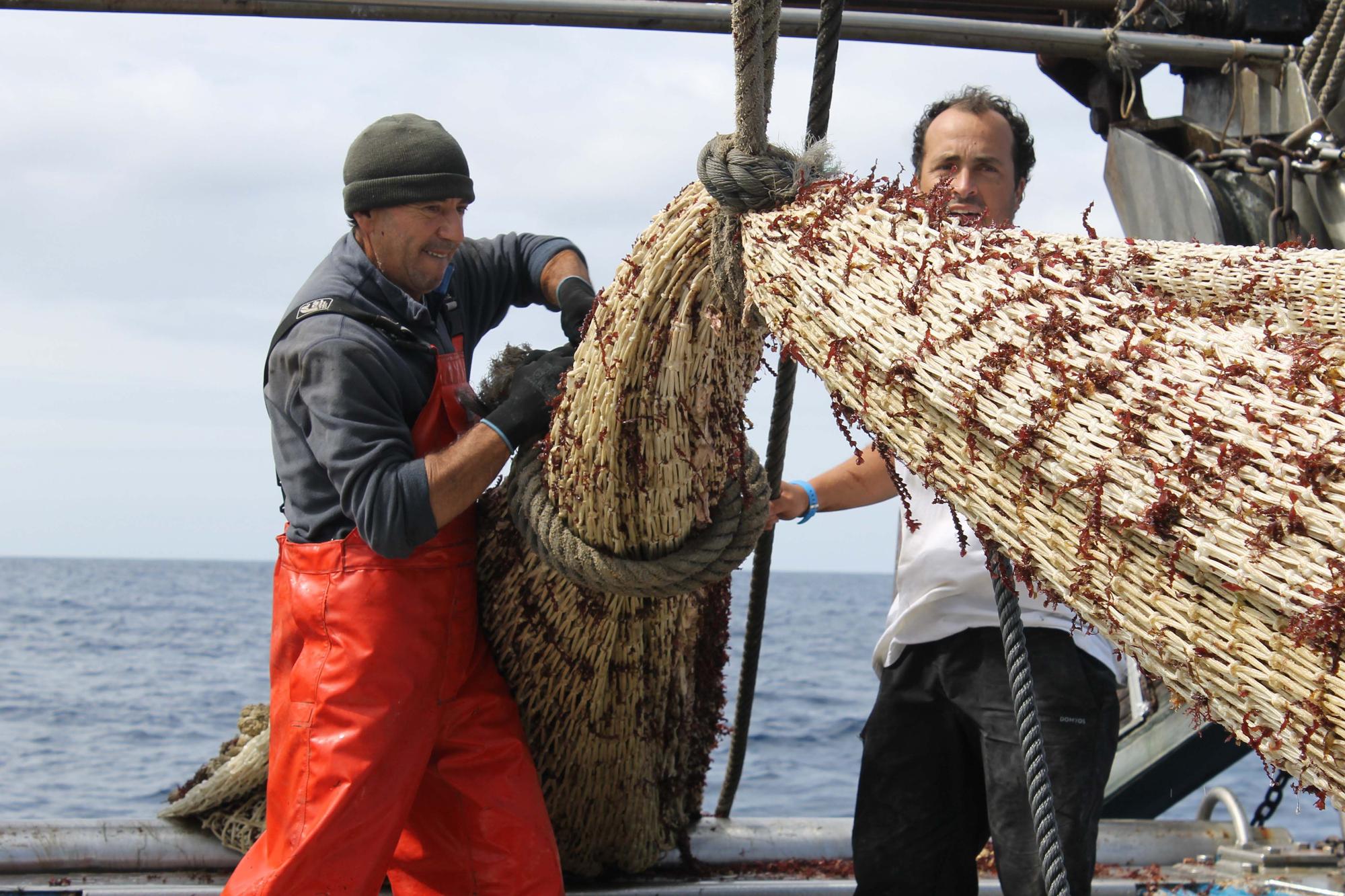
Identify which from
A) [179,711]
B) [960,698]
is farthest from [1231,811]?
[179,711]

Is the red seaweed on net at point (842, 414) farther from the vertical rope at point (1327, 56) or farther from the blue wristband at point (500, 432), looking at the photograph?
the vertical rope at point (1327, 56)

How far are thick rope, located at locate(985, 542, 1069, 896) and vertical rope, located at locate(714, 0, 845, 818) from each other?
0.52 meters

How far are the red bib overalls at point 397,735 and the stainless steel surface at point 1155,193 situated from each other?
8.92 ft

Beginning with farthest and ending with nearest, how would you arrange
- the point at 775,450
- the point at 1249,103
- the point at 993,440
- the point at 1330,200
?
1. the point at 1249,103
2. the point at 1330,200
3. the point at 775,450
4. the point at 993,440

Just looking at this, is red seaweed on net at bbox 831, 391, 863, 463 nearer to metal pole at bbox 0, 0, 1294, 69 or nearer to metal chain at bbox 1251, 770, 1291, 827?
metal pole at bbox 0, 0, 1294, 69

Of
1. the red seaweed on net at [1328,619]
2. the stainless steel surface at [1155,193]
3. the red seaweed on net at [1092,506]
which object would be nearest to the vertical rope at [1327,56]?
the stainless steel surface at [1155,193]

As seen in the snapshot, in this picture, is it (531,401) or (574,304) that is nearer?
Result: (531,401)

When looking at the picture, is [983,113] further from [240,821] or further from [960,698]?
[240,821]

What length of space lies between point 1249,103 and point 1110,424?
11.7 feet

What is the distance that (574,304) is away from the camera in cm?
264

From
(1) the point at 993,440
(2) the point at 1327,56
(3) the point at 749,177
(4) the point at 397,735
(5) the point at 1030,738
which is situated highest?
(2) the point at 1327,56

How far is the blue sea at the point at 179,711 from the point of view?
11.3m

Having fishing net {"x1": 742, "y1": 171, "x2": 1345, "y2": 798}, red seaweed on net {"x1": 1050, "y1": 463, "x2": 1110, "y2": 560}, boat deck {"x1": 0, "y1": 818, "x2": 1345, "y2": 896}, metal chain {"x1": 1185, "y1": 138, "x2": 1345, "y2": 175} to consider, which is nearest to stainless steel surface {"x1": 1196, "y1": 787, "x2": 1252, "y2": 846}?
boat deck {"x1": 0, "y1": 818, "x2": 1345, "y2": 896}

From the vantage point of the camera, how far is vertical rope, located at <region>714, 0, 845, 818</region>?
230 centimetres
